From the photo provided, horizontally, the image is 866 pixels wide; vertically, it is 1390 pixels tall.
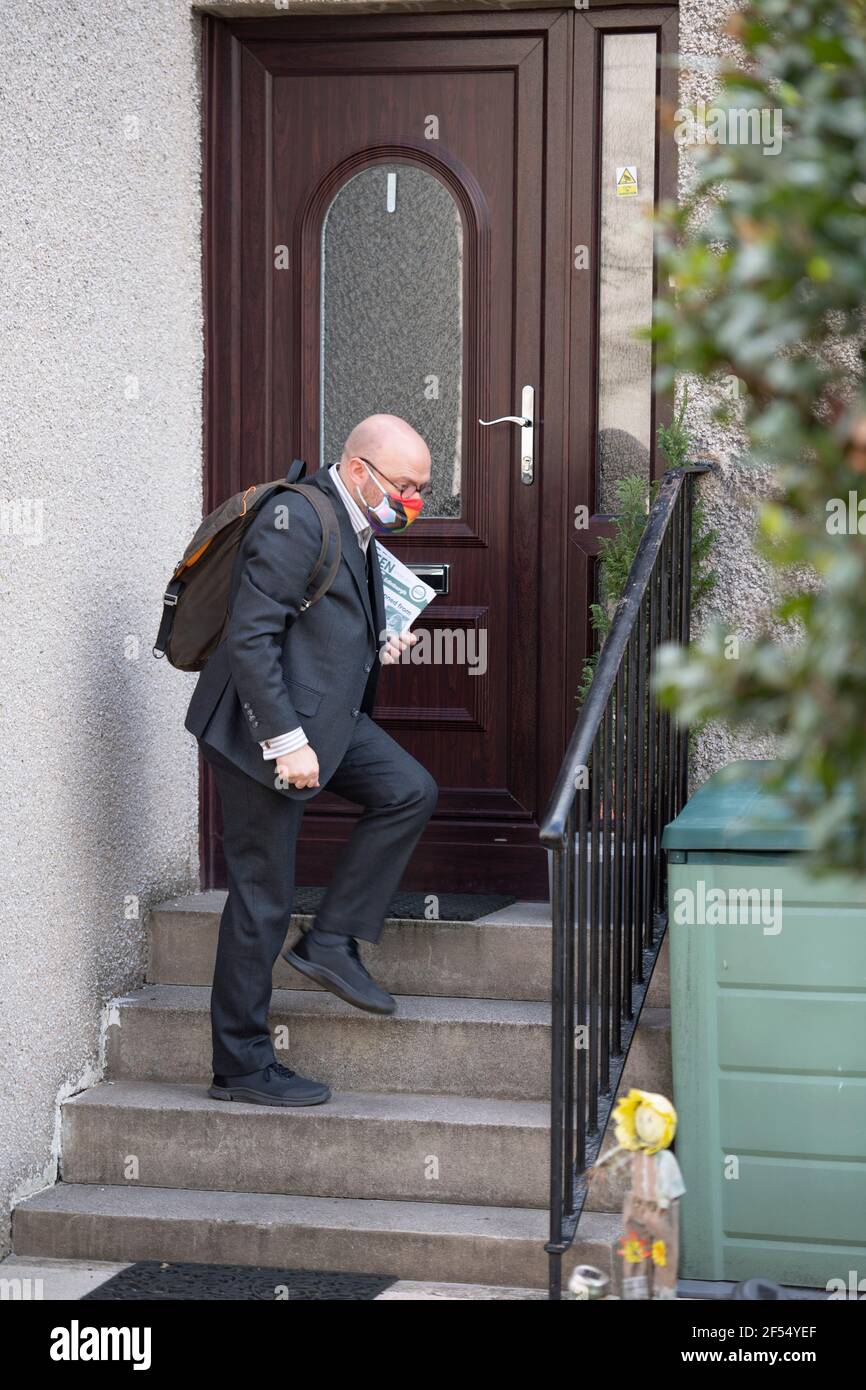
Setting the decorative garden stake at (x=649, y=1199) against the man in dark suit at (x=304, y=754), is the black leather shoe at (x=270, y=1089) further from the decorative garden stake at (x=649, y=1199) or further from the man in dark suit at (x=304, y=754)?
the decorative garden stake at (x=649, y=1199)

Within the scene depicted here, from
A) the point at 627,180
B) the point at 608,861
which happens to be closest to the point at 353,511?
the point at 608,861

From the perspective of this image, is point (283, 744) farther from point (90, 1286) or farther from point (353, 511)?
point (90, 1286)

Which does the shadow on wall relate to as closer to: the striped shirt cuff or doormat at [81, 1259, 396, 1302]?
the striped shirt cuff

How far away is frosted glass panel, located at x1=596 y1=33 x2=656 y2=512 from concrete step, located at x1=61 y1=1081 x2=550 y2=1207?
1.82 m

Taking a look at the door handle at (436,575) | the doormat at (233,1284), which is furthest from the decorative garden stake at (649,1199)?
the door handle at (436,575)

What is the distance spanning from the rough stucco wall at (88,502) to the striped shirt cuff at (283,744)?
63 cm

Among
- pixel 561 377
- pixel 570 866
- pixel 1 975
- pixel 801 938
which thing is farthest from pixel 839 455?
pixel 561 377

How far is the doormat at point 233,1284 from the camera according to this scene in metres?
3.34

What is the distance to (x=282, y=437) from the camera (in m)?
4.74

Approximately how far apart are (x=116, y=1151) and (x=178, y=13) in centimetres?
307

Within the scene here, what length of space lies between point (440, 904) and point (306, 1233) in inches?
44.7

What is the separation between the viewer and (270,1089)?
378 centimetres
